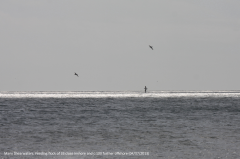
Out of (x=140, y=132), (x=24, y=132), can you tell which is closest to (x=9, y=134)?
(x=24, y=132)

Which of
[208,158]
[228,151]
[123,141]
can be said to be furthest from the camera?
[123,141]

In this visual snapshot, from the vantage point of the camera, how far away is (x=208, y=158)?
26.1 metres

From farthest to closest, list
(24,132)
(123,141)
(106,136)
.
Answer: (24,132) < (106,136) < (123,141)

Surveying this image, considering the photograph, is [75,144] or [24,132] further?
[24,132]

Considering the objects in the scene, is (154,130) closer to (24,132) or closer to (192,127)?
(192,127)

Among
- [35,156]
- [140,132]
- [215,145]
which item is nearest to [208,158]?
[215,145]

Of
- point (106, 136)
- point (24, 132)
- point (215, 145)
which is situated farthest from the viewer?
point (24, 132)

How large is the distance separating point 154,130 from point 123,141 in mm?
8360

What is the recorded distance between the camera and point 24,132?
38.9m

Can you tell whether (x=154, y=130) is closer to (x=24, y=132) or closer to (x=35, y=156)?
(x=24, y=132)

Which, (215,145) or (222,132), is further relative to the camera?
(222,132)

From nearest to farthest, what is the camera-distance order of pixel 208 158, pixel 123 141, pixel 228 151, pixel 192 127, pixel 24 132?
1. pixel 208 158
2. pixel 228 151
3. pixel 123 141
4. pixel 24 132
5. pixel 192 127

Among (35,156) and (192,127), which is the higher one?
(35,156)

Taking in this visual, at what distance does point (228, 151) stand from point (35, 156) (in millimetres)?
12314
